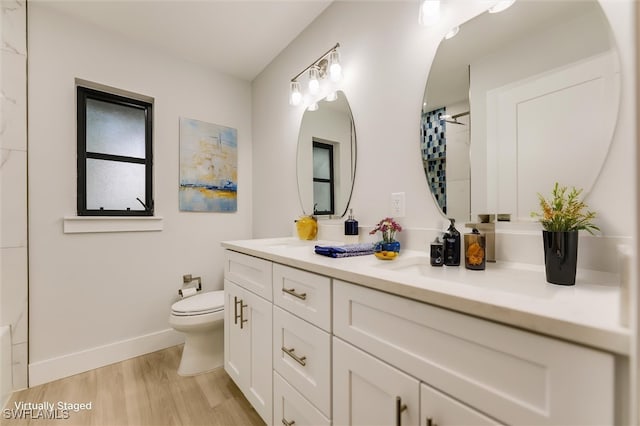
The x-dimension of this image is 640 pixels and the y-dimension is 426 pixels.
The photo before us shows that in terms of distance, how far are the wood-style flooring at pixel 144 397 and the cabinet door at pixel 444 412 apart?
3.77ft

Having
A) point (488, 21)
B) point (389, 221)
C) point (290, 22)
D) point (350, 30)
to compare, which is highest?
point (290, 22)

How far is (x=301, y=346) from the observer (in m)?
1.04

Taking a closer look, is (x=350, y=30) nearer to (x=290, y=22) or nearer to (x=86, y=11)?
(x=290, y=22)

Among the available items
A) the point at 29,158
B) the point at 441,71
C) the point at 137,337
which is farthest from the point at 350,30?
the point at 137,337

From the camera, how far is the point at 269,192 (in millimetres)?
2436

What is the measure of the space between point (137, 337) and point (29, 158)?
1415 millimetres

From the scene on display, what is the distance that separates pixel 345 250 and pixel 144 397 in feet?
5.07

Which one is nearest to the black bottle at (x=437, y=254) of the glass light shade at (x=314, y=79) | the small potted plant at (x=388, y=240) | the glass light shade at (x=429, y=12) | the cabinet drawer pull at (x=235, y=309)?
the small potted plant at (x=388, y=240)

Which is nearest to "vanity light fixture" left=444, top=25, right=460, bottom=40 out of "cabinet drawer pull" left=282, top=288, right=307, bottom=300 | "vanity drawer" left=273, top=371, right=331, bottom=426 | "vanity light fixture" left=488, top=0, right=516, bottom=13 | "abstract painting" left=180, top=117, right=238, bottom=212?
"vanity light fixture" left=488, top=0, right=516, bottom=13

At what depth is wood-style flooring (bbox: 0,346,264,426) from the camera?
4.70ft

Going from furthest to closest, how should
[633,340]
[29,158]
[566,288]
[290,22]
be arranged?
[290,22] → [29,158] → [566,288] → [633,340]

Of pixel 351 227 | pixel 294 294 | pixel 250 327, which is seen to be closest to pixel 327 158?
pixel 351 227

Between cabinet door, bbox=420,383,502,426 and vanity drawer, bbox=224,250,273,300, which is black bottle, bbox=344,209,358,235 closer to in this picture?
vanity drawer, bbox=224,250,273,300

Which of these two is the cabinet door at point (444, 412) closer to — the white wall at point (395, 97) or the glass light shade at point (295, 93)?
the white wall at point (395, 97)
